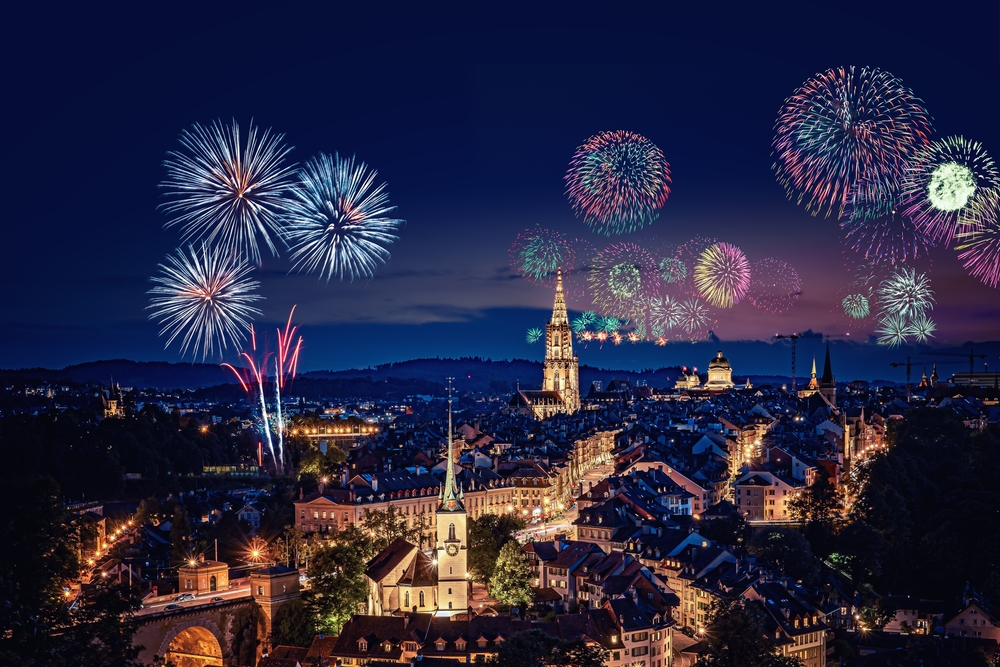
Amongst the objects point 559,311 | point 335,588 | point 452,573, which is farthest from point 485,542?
point 559,311

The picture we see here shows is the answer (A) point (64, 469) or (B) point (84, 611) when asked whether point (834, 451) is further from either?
(B) point (84, 611)

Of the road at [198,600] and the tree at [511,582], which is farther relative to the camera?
the tree at [511,582]

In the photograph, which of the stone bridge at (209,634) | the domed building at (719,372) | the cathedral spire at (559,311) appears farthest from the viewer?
the domed building at (719,372)

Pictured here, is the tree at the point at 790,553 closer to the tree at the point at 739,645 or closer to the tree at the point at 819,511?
the tree at the point at 819,511

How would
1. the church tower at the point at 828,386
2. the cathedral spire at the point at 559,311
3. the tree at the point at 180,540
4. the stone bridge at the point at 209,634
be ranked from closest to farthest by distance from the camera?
the stone bridge at the point at 209,634 < the tree at the point at 180,540 < the church tower at the point at 828,386 < the cathedral spire at the point at 559,311

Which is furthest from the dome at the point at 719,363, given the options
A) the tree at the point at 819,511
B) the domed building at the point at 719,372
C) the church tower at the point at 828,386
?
the tree at the point at 819,511

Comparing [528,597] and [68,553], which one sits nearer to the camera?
[68,553]

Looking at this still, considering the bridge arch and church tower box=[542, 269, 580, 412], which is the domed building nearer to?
church tower box=[542, 269, 580, 412]

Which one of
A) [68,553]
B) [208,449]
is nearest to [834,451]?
[208,449]
